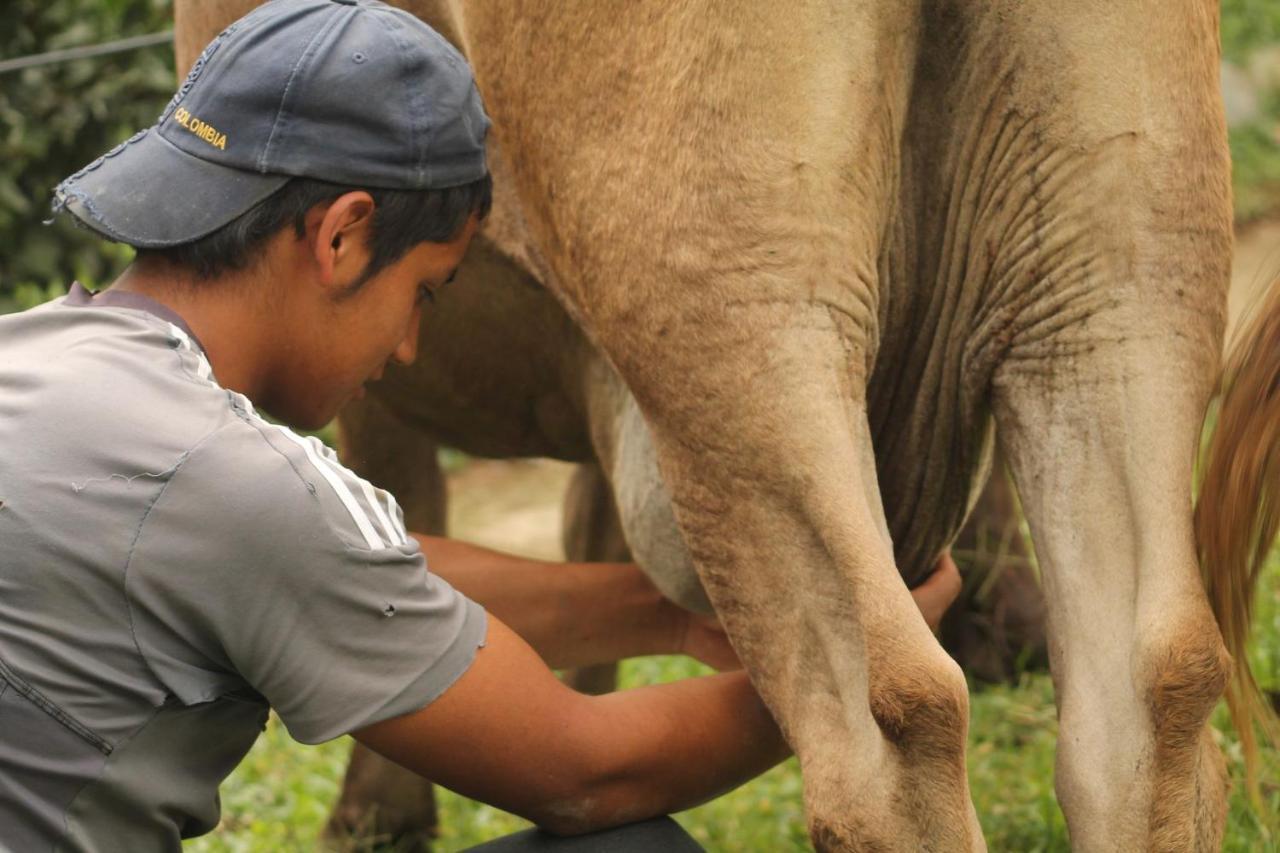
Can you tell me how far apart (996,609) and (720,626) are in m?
1.99

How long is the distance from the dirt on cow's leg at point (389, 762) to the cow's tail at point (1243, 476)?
1.93 metres

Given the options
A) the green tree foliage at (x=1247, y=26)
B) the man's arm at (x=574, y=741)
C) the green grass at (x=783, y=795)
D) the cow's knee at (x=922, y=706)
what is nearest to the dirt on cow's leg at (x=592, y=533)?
the green grass at (x=783, y=795)

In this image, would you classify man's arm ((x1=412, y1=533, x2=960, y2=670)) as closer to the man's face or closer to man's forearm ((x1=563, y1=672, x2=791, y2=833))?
man's forearm ((x1=563, y1=672, x2=791, y2=833))

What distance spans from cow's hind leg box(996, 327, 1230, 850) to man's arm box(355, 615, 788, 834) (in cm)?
40

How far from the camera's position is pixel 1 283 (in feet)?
18.4

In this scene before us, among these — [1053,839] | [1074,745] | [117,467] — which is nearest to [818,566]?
[1074,745]

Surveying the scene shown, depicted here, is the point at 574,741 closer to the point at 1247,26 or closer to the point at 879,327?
the point at 879,327

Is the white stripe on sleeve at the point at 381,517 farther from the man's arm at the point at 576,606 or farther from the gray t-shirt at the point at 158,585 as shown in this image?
the man's arm at the point at 576,606

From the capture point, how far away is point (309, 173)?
1840 mm

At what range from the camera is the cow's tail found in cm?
192

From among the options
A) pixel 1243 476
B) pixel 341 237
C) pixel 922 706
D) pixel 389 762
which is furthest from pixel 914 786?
A: pixel 389 762

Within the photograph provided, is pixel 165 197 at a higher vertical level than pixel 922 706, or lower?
higher

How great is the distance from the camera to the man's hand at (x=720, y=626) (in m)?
2.36

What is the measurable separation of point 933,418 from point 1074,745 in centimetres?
50
